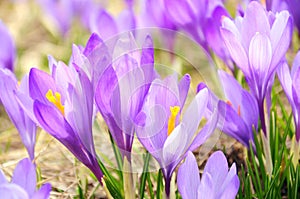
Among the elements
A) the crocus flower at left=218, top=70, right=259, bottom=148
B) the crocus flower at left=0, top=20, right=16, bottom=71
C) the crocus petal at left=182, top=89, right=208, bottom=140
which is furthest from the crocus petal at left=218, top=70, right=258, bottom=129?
the crocus flower at left=0, top=20, right=16, bottom=71

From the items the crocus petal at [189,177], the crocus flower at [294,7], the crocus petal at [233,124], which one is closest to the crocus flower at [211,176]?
the crocus petal at [189,177]

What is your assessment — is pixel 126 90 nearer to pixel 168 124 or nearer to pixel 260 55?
pixel 168 124

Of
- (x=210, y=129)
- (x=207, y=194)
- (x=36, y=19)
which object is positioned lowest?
(x=207, y=194)

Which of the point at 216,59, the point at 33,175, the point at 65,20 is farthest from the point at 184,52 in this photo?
the point at 33,175

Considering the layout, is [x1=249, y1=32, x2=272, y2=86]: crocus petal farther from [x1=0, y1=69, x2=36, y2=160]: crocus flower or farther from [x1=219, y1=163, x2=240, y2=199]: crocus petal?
[x1=0, y1=69, x2=36, y2=160]: crocus flower

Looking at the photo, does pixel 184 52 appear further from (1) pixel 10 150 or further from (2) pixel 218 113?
(2) pixel 218 113
